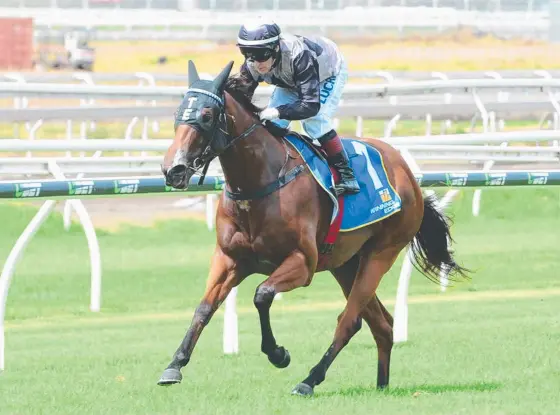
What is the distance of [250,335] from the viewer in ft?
27.0

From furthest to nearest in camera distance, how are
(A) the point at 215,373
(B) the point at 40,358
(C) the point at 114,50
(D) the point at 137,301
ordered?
(C) the point at 114,50 → (D) the point at 137,301 → (B) the point at 40,358 → (A) the point at 215,373

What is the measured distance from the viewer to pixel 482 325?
27.7 feet

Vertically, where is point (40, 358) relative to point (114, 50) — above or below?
above

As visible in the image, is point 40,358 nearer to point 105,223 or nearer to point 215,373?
point 215,373

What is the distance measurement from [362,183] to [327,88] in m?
0.48

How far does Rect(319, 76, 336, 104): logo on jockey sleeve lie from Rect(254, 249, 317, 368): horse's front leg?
33.6 inches

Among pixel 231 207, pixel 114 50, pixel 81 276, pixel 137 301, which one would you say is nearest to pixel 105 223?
pixel 81 276

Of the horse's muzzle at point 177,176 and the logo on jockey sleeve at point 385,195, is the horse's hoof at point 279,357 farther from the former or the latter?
the logo on jockey sleeve at point 385,195

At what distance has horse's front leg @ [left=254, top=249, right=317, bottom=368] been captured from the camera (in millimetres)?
5926

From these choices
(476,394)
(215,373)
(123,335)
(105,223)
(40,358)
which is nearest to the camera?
(476,394)

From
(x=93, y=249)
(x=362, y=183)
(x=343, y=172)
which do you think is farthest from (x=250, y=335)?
(x=343, y=172)

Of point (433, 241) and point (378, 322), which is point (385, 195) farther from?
point (433, 241)

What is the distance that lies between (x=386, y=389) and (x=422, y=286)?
14.5 feet

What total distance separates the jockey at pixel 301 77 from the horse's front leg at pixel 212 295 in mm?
666
